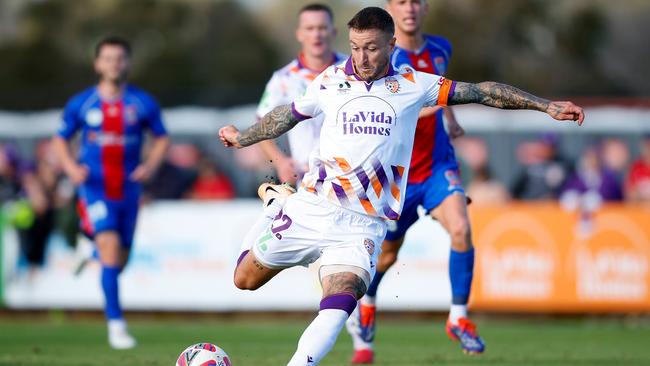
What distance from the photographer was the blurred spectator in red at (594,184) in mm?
18359

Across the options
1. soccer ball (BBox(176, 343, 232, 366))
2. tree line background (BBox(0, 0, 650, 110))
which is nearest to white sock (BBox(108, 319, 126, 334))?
soccer ball (BBox(176, 343, 232, 366))

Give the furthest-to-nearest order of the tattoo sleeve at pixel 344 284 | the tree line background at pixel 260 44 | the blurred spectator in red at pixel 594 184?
the tree line background at pixel 260 44
the blurred spectator in red at pixel 594 184
the tattoo sleeve at pixel 344 284

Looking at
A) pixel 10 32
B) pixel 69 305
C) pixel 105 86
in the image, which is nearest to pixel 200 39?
pixel 10 32

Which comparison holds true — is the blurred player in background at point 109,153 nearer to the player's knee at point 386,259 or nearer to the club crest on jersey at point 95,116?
the club crest on jersey at point 95,116

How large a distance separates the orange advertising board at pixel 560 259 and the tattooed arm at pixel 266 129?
30.6ft

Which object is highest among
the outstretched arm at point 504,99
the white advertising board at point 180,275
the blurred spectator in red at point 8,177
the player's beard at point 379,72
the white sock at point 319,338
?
the player's beard at point 379,72

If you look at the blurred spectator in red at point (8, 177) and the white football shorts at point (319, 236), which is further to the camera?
the blurred spectator in red at point (8, 177)

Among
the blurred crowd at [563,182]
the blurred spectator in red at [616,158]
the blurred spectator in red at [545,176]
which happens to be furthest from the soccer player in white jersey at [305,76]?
the blurred spectator in red at [616,158]

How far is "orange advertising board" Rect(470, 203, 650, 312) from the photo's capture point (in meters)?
17.5

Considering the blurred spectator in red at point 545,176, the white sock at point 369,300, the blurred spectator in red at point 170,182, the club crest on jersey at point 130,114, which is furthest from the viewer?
the blurred spectator in red at point 170,182

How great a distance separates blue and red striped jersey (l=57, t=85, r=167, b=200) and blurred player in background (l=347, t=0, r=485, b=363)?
372 centimetres

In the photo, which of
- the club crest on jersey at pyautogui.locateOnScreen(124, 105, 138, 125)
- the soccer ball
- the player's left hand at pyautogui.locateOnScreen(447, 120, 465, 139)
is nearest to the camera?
the soccer ball

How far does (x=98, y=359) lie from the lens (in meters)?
11.4

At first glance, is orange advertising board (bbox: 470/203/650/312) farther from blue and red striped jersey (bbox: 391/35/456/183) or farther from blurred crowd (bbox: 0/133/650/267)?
blue and red striped jersey (bbox: 391/35/456/183)
